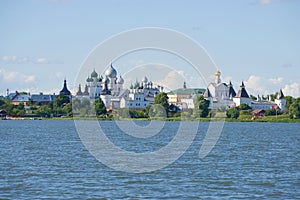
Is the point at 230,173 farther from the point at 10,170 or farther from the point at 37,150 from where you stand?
the point at 37,150

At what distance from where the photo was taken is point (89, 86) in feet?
527

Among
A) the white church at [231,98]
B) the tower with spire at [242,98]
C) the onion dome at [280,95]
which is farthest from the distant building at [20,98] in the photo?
the onion dome at [280,95]

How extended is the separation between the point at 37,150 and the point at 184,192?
17717mm

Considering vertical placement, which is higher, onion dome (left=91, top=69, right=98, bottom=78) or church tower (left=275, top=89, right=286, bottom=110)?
onion dome (left=91, top=69, right=98, bottom=78)

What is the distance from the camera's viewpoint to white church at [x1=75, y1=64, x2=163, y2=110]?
486 ft

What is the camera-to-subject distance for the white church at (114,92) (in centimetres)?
14825

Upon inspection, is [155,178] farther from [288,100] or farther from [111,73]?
[111,73]

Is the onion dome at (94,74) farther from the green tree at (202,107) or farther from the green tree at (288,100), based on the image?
the green tree at (202,107)

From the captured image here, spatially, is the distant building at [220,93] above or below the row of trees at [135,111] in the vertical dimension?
above

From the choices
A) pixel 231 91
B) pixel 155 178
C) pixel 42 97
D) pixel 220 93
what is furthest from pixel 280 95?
pixel 155 178

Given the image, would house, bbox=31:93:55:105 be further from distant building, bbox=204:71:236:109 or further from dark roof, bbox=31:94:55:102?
distant building, bbox=204:71:236:109

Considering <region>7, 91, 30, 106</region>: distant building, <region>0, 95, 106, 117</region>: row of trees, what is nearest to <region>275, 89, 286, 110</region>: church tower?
<region>0, 95, 106, 117</region>: row of trees

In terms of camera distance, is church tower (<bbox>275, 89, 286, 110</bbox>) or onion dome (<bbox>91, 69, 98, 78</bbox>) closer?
church tower (<bbox>275, 89, 286, 110</bbox>)

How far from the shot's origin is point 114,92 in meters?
157
